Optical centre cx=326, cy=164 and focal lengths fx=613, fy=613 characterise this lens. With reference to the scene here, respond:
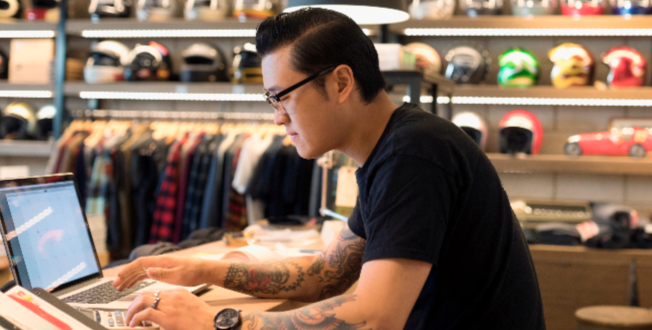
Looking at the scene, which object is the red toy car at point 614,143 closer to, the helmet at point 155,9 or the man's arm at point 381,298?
the helmet at point 155,9

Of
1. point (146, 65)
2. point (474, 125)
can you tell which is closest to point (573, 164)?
point (474, 125)

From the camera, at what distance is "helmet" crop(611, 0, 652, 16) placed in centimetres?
378

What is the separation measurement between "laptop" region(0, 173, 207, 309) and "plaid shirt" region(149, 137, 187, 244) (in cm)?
261

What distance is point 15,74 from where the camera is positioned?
4.84 m

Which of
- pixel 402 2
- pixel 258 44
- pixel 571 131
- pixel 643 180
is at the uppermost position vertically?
pixel 402 2

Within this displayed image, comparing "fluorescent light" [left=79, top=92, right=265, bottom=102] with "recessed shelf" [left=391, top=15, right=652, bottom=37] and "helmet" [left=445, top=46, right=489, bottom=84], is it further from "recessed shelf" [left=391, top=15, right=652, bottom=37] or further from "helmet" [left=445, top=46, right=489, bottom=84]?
"helmet" [left=445, top=46, right=489, bottom=84]

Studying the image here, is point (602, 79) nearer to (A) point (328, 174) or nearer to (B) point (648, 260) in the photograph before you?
(B) point (648, 260)

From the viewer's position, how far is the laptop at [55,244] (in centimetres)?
122

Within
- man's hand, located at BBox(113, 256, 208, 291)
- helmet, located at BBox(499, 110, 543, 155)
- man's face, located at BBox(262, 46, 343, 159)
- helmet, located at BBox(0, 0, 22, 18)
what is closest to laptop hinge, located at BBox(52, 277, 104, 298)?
man's hand, located at BBox(113, 256, 208, 291)

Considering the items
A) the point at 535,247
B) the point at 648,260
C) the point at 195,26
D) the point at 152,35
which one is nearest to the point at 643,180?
the point at 648,260

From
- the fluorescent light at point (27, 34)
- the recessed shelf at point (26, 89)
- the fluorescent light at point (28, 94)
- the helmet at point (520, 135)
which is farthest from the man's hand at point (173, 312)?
the fluorescent light at point (27, 34)

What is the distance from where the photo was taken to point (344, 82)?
1.14 m

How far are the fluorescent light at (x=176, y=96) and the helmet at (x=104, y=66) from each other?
153 mm

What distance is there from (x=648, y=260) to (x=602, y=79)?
1.31 metres
